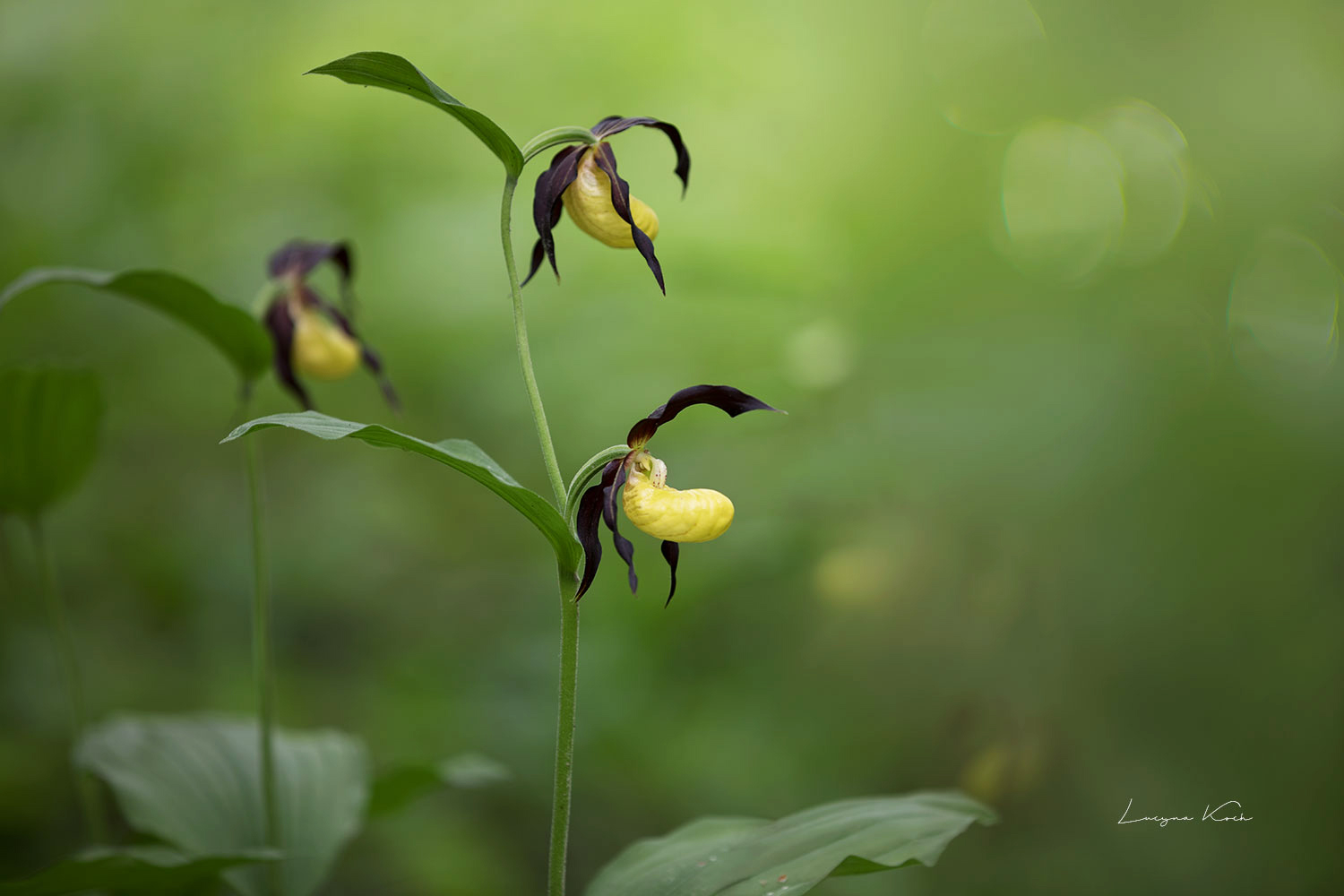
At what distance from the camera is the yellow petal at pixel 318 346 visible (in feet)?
4.43

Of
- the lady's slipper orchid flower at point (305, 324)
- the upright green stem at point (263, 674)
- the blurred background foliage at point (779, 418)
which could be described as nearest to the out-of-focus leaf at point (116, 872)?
the upright green stem at point (263, 674)

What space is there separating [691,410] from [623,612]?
0.71m

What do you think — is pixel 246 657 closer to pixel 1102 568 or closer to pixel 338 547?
pixel 338 547

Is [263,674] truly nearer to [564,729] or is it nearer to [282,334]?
[282,334]

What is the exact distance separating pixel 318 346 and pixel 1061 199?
7.03 feet

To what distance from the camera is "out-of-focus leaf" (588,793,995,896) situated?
78cm

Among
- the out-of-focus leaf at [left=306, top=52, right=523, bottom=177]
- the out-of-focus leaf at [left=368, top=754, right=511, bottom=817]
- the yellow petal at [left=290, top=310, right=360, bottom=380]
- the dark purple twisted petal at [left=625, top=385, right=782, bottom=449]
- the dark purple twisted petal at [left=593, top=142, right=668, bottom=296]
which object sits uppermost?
the out-of-focus leaf at [left=306, top=52, right=523, bottom=177]

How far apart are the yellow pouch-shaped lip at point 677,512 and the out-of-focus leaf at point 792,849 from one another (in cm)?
36

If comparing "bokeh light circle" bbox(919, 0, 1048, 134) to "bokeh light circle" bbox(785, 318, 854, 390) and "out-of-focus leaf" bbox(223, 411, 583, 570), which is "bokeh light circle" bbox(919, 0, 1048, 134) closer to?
"bokeh light circle" bbox(785, 318, 854, 390)

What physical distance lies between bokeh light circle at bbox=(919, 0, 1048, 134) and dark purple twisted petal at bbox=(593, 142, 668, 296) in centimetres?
204

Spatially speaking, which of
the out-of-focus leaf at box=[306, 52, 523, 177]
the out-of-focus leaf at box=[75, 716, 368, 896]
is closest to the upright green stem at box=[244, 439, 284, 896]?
the out-of-focus leaf at box=[75, 716, 368, 896]

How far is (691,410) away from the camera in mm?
2514

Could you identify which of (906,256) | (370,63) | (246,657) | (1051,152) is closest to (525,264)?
(906,256)
